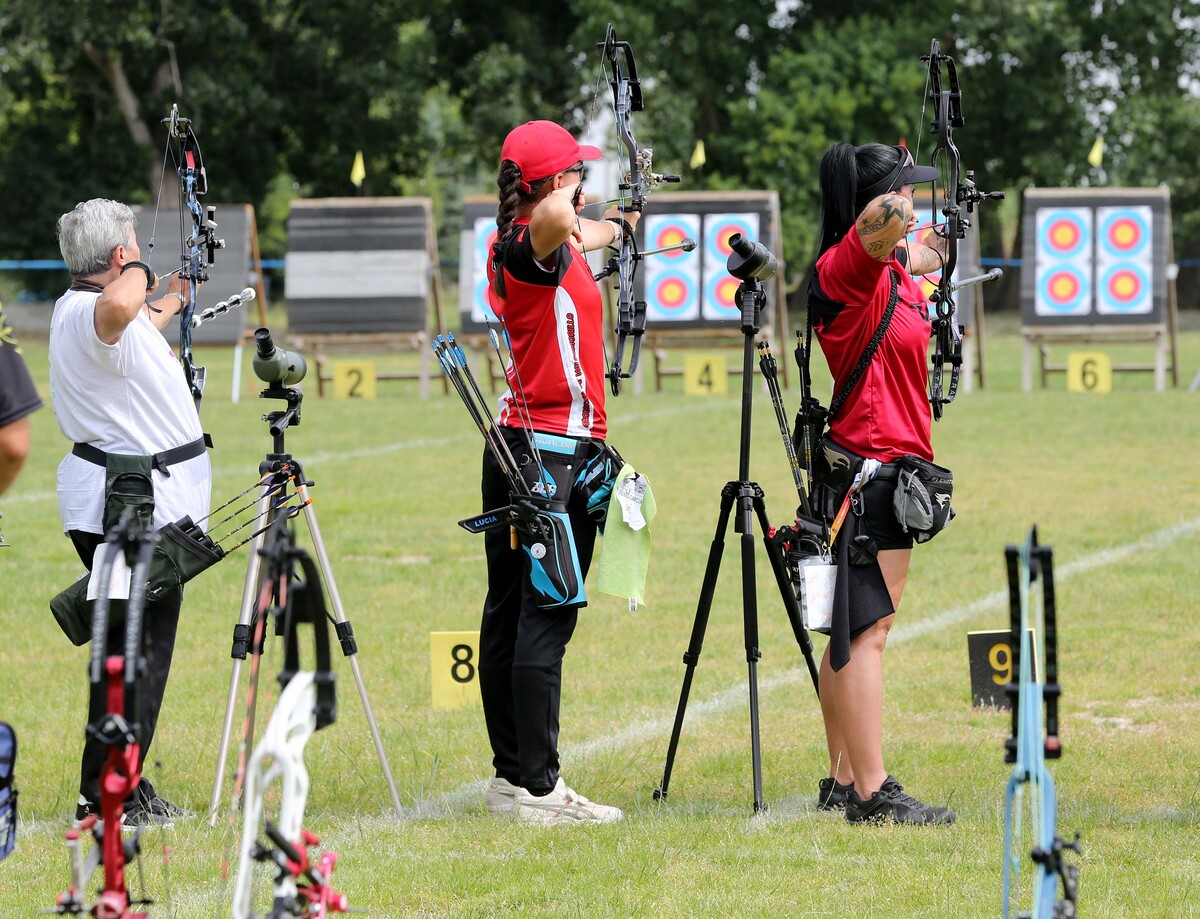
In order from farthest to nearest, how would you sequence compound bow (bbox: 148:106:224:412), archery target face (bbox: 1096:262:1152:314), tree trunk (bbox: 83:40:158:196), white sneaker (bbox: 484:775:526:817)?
tree trunk (bbox: 83:40:158:196) → archery target face (bbox: 1096:262:1152:314) → compound bow (bbox: 148:106:224:412) → white sneaker (bbox: 484:775:526:817)

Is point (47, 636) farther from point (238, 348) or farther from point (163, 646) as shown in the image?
point (238, 348)

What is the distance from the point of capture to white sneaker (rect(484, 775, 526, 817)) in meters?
3.95

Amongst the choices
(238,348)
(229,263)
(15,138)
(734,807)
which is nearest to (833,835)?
(734,807)

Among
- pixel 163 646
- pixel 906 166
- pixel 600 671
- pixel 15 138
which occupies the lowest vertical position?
pixel 600 671

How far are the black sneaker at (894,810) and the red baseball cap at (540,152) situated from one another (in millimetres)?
1613

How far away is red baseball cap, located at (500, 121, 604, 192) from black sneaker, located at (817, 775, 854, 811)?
1620 millimetres

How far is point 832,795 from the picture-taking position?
3980 mm

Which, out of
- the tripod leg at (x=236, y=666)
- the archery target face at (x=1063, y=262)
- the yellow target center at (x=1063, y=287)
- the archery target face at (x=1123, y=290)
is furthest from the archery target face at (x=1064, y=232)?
the tripod leg at (x=236, y=666)

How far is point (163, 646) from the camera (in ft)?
12.9

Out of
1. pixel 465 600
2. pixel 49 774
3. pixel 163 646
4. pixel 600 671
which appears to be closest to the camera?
pixel 163 646

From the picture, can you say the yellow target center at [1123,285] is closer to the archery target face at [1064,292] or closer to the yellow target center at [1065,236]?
the archery target face at [1064,292]

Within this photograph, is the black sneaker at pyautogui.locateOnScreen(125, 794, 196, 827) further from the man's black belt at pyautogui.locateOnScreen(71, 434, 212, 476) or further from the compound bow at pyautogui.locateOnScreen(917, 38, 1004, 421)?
the compound bow at pyautogui.locateOnScreen(917, 38, 1004, 421)

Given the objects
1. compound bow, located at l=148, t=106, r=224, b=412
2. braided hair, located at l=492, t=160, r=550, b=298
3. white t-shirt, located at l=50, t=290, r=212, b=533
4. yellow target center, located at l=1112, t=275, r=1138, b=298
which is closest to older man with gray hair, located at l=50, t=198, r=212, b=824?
white t-shirt, located at l=50, t=290, r=212, b=533

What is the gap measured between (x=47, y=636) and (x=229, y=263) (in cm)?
1022
